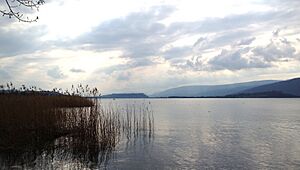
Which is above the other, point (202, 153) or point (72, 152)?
point (72, 152)

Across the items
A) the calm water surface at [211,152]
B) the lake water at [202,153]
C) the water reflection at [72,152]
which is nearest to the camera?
the water reflection at [72,152]

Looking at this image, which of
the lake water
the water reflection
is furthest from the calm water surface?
the water reflection

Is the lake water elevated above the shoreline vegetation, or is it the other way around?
the shoreline vegetation

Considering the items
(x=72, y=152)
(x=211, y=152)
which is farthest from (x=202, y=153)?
(x=72, y=152)

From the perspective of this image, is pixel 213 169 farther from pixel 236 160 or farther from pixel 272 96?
pixel 272 96

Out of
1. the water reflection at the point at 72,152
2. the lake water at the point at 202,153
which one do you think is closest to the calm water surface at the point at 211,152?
the lake water at the point at 202,153

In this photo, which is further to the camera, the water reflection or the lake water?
the lake water

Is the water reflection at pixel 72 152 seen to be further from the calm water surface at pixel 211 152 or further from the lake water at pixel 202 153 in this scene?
the calm water surface at pixel 211 152

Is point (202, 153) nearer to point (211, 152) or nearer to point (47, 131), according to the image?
point (211, 152)

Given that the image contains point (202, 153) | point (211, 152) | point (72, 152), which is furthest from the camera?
point (211, 152)

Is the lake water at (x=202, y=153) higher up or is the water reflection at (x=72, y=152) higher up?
the water reflection at (x=72, y=152)

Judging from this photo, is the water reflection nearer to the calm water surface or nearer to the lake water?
the lake water

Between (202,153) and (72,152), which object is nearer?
(72,152)

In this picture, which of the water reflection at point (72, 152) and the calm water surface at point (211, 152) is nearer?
the water reflection at point (72, 152)
